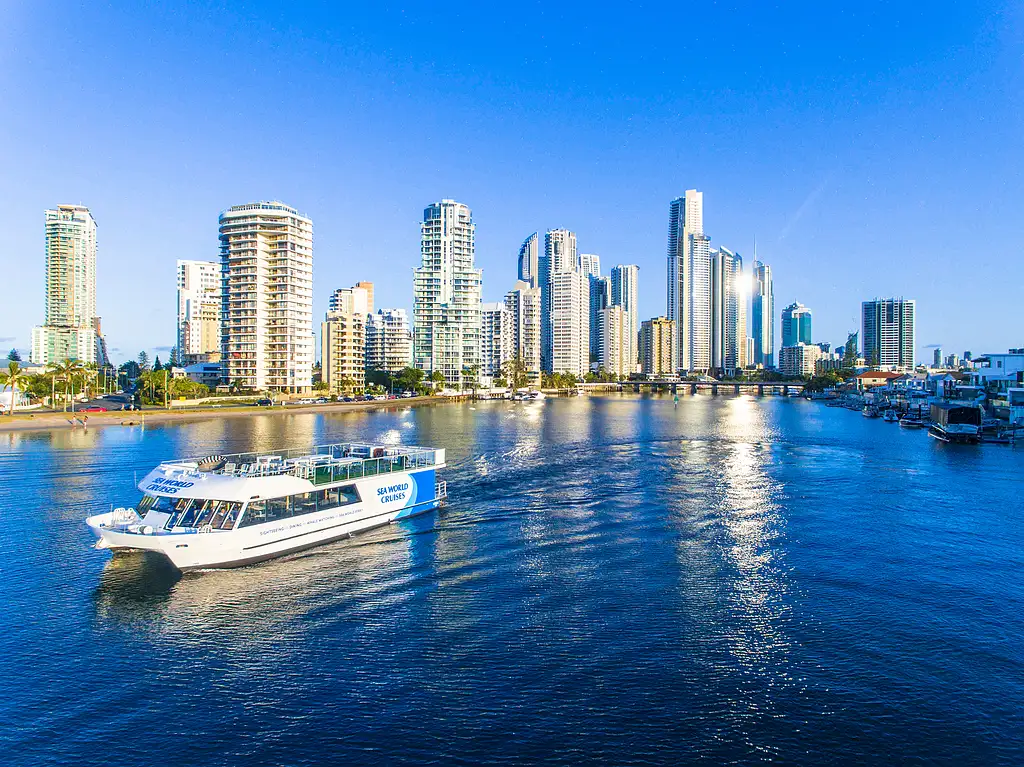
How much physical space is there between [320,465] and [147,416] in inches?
3319

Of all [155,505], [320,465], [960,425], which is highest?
[320,465]

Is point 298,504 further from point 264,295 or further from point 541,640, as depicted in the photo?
point 264,295

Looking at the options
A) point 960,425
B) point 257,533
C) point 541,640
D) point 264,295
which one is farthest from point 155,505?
point 264,295

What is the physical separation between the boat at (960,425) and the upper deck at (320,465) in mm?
71211

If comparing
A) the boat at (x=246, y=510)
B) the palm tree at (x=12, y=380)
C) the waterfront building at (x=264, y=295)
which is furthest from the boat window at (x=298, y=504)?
the waterfront building at (x=264, y=295)

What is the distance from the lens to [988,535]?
108ft

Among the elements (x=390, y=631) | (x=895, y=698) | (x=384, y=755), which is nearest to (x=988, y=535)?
(x=895, y=698)

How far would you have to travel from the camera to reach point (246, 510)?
26672 millimetres

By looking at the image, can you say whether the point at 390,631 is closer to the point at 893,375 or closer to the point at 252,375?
the point at 252,375

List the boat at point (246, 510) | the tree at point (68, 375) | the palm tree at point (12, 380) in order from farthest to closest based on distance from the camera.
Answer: the tree at point (68, 375), the palm tree at point (12, 380), the boat at point (246, 510)

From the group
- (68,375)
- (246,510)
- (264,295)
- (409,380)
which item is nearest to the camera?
(246,510)

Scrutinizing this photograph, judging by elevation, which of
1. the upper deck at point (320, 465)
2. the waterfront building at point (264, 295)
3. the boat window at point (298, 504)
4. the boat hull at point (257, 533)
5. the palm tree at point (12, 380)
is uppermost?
the waterfront building at point (264, 295)

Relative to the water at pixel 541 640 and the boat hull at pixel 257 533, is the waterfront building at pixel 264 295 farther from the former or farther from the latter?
the boat hull at pixel 257 533

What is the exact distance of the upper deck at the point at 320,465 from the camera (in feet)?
95.6
